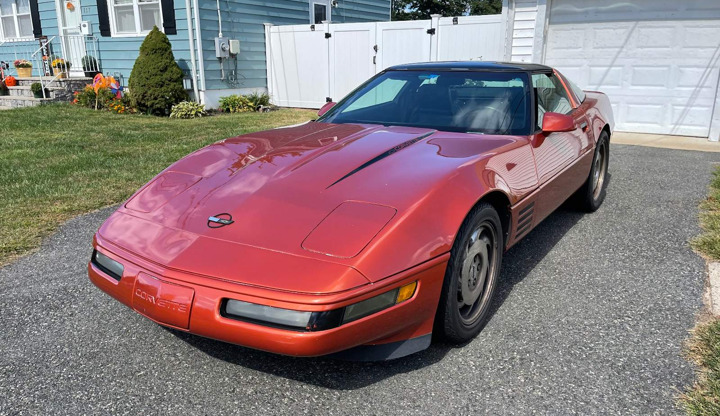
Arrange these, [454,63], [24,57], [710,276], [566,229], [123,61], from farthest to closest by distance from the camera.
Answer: [24,57]
[123,61]
[566,229]
[454,63]
[710,276]

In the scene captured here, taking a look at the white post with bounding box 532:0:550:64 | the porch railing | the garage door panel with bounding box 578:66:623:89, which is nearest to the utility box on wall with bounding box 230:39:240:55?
the porch railing

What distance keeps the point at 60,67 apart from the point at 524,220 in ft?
46.7

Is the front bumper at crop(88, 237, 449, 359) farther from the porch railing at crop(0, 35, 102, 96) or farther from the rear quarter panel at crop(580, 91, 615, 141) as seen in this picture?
the porch railing at crop(0, 35, 102, 96)

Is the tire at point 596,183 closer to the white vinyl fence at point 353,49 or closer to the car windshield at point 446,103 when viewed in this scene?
the car windshield at point 446,103

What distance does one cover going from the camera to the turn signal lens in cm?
215

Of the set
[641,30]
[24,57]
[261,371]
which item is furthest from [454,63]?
[24,57]

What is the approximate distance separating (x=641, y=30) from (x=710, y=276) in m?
7.19

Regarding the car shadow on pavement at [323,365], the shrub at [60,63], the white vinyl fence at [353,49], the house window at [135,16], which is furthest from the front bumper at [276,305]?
the shrub at [60,63]

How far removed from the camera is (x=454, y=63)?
404 centimetres

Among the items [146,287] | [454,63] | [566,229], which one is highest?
[454,63]

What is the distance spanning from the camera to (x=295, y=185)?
2.56 metres

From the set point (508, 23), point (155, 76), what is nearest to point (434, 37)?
point (508, 23)

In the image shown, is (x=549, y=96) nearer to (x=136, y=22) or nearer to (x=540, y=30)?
(x=540, y=30)

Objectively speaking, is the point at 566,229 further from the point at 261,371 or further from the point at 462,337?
the point at 261,371
